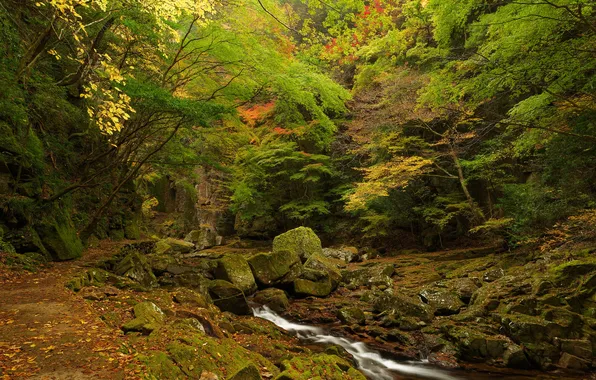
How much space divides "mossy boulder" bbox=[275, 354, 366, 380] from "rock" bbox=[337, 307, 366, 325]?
3.21 m

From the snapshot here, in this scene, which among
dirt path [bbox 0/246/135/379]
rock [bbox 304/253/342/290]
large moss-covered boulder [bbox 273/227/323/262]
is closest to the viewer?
dirt path [bbox 0/246/135/379]

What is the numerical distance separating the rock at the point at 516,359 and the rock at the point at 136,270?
8.24m

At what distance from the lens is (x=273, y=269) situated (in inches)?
449

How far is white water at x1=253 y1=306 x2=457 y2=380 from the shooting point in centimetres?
680

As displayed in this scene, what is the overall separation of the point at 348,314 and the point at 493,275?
505 centimetres

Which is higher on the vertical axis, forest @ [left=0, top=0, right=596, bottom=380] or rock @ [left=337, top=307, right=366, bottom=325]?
forest @ [left=0, top=0, right=596, bottom=380]

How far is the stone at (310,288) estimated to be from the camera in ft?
37.2

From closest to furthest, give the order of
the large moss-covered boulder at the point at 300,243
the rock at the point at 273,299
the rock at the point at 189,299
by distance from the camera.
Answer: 1. the rock at the point at 189,299
2. the rock at the point at 273,299
3. the large moss-covered boulder at the point at 300,243

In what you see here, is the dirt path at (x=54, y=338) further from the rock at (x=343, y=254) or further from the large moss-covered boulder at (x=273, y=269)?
the rock at (x=343, y=254)

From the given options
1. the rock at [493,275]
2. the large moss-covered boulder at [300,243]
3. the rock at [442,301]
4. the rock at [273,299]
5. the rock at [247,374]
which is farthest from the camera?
the large moss-covered boulder at [300,243]

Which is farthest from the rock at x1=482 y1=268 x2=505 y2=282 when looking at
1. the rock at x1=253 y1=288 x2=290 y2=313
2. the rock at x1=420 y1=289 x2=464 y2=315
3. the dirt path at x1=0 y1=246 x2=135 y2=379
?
the dirt path at x1=0 y1=246 x2=135 y2=379

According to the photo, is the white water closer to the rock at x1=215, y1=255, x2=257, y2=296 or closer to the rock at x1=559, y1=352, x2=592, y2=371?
the rock at x1=215, y1=255, x2=257, y2=296

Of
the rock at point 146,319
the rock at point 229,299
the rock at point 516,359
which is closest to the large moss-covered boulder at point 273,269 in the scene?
the rock at point 229,299

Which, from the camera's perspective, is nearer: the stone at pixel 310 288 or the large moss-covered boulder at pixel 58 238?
the large moss-covered boulder at pixel 58 238
